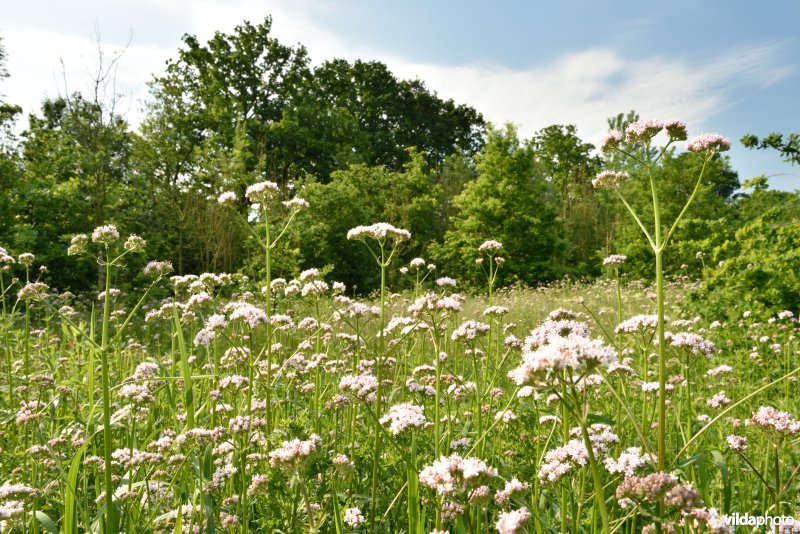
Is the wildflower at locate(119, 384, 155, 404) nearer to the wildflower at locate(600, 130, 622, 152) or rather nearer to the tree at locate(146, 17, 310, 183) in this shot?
the wildflower at locate(600, 130, 622, 152)

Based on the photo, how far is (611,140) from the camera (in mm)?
2340

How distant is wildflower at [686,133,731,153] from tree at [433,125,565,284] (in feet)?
56.7

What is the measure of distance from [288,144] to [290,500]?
30.2 m

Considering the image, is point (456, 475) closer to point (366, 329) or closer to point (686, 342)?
point (686, 342)

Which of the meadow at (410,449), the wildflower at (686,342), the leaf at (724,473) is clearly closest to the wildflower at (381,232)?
the meadow at (410,449)

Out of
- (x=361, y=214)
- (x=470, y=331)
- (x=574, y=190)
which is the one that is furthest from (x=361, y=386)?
(x=574, y=190)

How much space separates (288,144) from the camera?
30344 mm

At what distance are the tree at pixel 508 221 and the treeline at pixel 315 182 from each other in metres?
0.06

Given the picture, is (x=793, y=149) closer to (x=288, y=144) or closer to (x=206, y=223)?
(x=206, y=223)

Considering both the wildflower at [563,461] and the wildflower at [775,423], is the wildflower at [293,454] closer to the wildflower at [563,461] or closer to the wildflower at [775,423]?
the wildflower at [563,461]

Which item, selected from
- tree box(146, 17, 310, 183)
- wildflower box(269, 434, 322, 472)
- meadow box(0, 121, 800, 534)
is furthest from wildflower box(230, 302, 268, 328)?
tree box(146, 17, 310, 183)

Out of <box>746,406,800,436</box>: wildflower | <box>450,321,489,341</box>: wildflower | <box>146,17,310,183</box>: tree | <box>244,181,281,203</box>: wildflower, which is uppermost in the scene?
<box>146,17,310,183</box>: tree

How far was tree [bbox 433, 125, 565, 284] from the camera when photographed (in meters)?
19.8

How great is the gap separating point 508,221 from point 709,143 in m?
17.8
